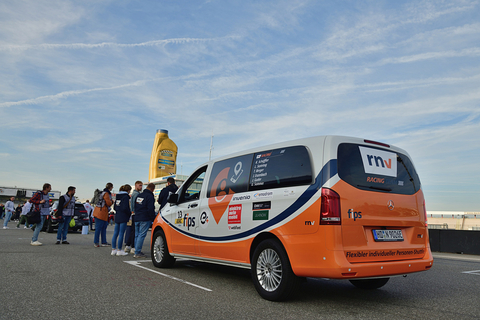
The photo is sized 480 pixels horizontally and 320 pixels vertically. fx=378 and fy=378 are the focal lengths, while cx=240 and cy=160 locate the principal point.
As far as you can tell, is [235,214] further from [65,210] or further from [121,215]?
[65,210]

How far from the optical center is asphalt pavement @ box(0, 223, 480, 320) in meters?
4.16

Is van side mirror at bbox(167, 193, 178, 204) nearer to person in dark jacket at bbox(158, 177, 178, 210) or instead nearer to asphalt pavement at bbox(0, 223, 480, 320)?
asphalt pavement at bbox(0, 223, 480, 320)

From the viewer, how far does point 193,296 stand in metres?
5.01

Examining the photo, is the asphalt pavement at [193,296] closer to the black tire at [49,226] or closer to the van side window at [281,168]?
the van side window at [281,168]

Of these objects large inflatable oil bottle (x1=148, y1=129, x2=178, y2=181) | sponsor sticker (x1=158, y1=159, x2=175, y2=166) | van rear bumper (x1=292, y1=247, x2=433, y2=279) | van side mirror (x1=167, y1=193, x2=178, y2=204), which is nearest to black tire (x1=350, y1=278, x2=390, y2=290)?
van rear bumper (x1=292, y1=247, x2=433, y2=279)

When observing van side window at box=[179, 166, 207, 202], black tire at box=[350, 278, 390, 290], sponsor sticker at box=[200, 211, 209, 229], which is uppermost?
van side window at box=[179, 166, 207, 202]

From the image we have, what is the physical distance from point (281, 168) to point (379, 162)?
1.27 m

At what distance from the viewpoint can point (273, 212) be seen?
4945 mm

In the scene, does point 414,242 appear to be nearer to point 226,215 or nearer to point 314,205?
point 314,205

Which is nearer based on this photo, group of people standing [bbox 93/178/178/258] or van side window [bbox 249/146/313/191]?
van side window [bbox 249/146/313/191]

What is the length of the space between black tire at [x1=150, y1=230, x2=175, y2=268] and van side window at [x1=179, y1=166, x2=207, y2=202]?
1061mm

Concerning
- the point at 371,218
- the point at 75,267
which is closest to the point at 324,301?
the point at 371,218

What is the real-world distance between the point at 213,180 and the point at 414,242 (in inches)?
129

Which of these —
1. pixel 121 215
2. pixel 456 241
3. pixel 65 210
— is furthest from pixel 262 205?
pixel 456 241
